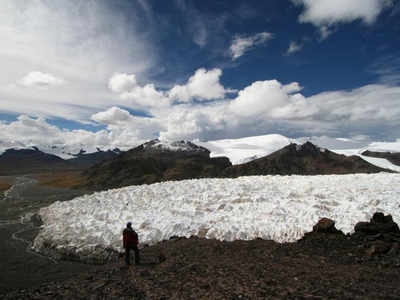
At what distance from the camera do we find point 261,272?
11680 millimetres

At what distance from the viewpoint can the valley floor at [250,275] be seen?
9727mm

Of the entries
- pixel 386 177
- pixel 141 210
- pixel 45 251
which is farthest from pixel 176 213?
pixel 386 177

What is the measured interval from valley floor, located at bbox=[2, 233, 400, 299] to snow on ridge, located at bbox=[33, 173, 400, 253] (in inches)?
Answer: 126

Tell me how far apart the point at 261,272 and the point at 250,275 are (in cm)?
68

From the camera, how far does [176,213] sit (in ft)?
76.0

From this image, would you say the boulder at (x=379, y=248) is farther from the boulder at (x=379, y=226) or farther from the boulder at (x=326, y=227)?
the boulder at (x=326, y=227)

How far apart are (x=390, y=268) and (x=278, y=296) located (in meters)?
6.41

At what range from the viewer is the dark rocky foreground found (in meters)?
9.80

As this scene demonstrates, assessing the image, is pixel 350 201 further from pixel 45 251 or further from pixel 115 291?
pixel 45 251

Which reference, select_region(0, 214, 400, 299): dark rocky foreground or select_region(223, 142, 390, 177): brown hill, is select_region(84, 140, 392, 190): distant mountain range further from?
select_region(0, 214, 400, 299): dark rocky foreground

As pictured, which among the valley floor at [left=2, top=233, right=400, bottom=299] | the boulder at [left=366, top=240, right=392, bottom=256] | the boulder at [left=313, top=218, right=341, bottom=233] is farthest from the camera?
the boulder at [left=313, top=218, right=341, bottom=233]

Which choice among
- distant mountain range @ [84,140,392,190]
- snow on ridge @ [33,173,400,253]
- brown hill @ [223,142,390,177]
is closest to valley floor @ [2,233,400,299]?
snow on ridge @ [33,173,400,253]

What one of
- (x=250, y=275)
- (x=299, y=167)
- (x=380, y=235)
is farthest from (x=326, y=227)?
(x=299, y=167)

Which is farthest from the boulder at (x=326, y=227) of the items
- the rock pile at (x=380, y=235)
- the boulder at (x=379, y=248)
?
the boulder at (x=379, y=248)
